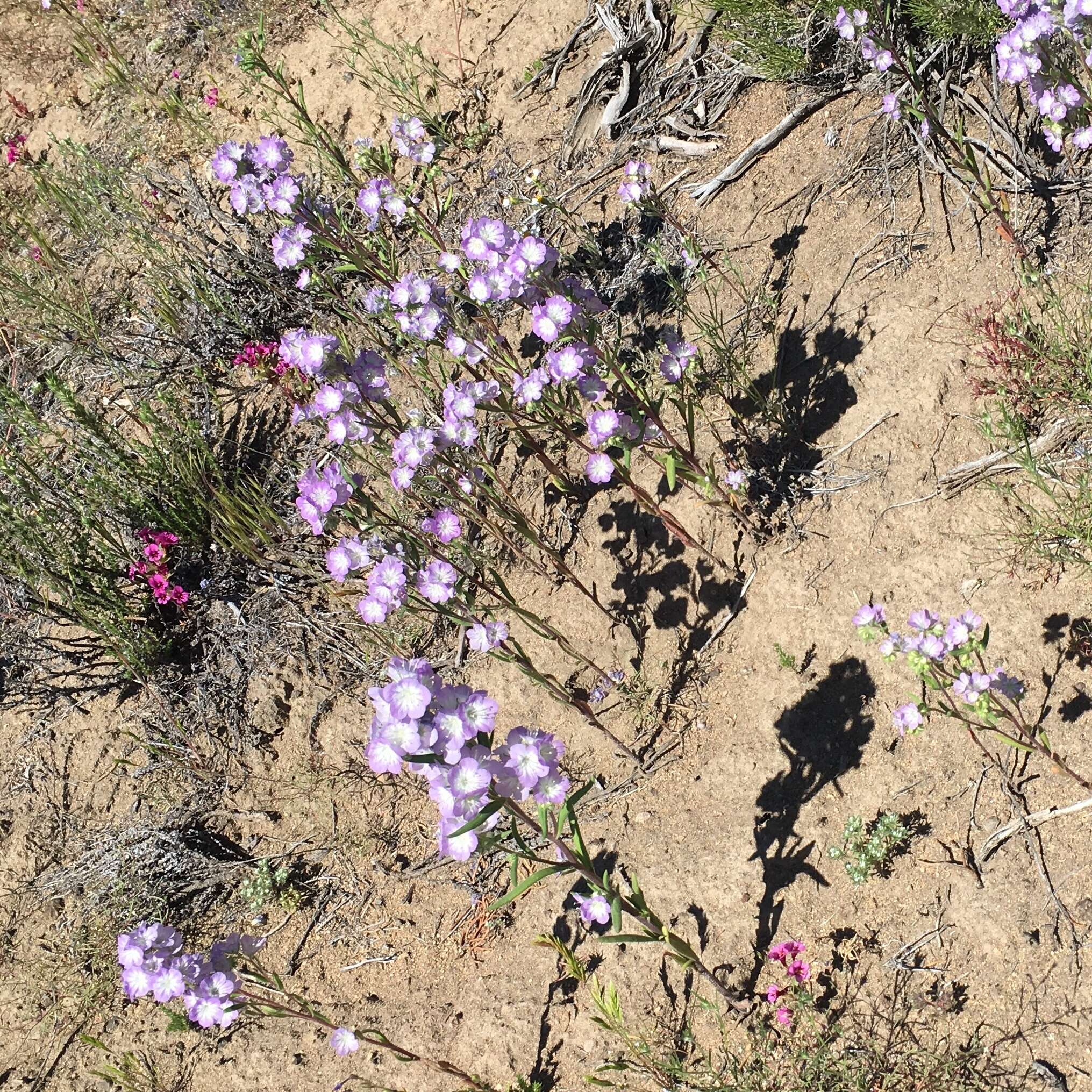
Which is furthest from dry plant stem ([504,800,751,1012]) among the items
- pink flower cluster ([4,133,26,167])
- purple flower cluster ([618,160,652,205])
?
pink flower cluster ([4,133,26,167])

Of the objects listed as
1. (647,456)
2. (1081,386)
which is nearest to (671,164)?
(647,456)

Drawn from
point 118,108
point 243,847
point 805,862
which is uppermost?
point 118,108

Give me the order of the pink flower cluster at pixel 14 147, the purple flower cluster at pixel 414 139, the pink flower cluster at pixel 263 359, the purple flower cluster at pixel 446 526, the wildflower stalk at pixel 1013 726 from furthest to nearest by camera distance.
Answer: the pink flower cluster at pixel 14 147 → the pink flower cluster at pixel 263 359 → the purple flower cluster at pixel 414 139 → the purple flower cluster at pixel 446 526 → the wildflower stalk at pixel 1013 726

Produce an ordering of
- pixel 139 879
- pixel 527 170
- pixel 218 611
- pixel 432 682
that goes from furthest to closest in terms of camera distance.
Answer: pixel 527 170
pixel 218 611
pixel 139 879
pixel 432 682

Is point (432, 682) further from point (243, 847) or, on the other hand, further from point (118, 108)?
point (118, 108)

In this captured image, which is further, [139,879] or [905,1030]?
[139,879]

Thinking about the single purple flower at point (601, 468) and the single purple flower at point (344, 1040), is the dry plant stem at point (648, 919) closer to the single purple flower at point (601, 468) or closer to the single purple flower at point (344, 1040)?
the single purple flower at point (344, 1040)

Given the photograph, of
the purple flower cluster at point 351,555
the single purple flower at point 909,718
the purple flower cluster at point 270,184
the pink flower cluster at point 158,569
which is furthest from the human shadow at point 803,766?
the pink flower cluster at point 158,569
